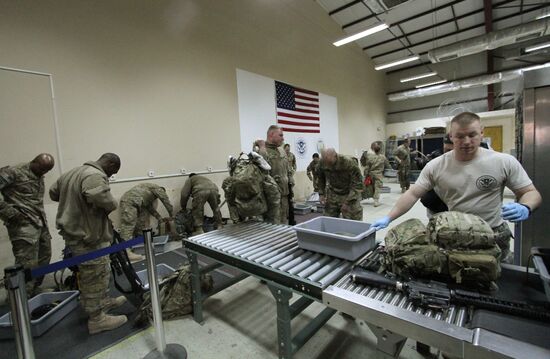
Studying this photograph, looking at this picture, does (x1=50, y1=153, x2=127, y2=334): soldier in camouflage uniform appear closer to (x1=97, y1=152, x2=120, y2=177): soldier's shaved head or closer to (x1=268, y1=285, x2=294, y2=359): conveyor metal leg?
(x1=97, y1=152, x2=120, y2=177): soldier's shaved head

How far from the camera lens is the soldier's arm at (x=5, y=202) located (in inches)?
94.6

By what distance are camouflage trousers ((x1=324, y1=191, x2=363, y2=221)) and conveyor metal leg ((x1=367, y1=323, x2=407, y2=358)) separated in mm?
2282

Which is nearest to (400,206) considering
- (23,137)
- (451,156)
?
(451,156)

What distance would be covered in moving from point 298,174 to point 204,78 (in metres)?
3.51

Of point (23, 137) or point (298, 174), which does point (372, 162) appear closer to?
point (298, 174)

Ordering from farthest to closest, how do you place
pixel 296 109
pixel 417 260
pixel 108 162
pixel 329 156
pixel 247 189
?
pixel 296 109, pixel 329 156, pixel 247 189, pixel 108 162, pixel 417 260

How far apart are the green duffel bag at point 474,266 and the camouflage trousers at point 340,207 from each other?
2.17 meters

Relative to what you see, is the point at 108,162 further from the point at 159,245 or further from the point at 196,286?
the point at 159,245

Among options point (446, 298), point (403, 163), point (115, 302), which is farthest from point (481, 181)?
point (403, 163)

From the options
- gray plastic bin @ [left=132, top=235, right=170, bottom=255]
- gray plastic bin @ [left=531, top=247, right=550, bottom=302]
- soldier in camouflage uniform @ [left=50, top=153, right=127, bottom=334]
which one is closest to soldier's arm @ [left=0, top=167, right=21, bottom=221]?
soldier in camouflage uniform @ [left=50, top=153, right=127, bottom=334]

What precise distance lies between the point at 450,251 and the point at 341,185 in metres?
2.23

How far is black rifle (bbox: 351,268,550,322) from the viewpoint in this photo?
87 cm

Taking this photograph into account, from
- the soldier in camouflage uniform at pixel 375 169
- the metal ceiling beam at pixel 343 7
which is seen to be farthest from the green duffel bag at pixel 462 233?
the metal ceiling beam at pixel 343 7

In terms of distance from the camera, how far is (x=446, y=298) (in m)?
0.96
